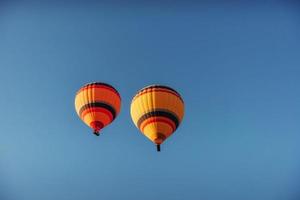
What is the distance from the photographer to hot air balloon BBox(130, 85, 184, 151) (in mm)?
24555

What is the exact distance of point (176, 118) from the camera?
83.1 ft

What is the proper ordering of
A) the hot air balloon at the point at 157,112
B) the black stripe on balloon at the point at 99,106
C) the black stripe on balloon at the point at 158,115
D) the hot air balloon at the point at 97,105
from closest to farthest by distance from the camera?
the hot air balloon at the point at 157,112, the black stripe on balloon at the point at 158,115, the hot air balloon at the point at 97,105, the black stripe on balloon at the point at 99,106

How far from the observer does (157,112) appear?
24688mm

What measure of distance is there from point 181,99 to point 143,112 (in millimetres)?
2953

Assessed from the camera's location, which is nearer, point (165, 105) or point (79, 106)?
point (165, 105)

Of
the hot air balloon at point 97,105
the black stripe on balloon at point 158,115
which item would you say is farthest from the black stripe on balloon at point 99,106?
the black stripe on balloon at point 158,115

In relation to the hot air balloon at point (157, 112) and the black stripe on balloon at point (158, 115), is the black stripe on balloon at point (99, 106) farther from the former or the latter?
the black stripe on balloon at point (158, 115)

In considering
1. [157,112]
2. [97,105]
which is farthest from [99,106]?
[157,112]

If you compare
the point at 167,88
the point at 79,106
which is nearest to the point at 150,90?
the point at 167,88

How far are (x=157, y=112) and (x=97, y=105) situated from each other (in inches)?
176

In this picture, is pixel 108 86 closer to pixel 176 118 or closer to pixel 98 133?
pixel 98 133

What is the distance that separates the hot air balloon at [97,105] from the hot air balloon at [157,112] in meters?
2.06

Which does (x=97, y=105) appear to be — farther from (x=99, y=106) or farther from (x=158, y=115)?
(x=158, y=115)

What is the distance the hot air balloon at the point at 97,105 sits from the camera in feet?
88.0
